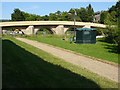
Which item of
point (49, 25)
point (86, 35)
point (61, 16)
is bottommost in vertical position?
point (86, 35)

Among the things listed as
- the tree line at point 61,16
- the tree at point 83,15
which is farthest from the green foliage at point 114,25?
the tree at point 83,15

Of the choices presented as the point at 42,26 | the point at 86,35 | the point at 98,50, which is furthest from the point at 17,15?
the point at 98,50

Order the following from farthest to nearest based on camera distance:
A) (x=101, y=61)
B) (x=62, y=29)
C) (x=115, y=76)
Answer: (x=62, y=29)
(x=101, y=61)
(x=115, y=76)

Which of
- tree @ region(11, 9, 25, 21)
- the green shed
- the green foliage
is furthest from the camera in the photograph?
tree @ region(11, 9, 25, 21)

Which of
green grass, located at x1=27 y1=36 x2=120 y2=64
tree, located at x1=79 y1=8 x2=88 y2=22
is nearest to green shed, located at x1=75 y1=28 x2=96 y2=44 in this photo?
green grass, located at x1=27 y1=36 x2=120 y2=64

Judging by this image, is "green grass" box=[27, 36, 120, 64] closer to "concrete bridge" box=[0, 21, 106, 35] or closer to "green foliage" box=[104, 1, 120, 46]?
"green foliage" box=[104, 1, 120, 46]

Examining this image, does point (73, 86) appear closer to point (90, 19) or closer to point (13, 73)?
point (13, 73)

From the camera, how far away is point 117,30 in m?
27.5

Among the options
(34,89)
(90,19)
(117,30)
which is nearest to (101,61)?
(117,30)

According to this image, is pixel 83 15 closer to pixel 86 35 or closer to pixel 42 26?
pixel 42 26

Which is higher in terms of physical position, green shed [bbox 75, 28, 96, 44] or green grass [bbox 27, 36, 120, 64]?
green shed [bbox 75, 28, 96, 44]

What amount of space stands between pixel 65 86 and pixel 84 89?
569 millimetres

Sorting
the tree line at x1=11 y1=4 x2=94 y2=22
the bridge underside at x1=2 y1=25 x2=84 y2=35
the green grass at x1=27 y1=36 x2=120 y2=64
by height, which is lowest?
the green grass at x1=27 y1=36 x2=120 y2=64

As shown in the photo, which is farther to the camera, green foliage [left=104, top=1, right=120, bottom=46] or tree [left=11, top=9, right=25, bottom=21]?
tree [left=11, top=9, right=25, bottom=21]
